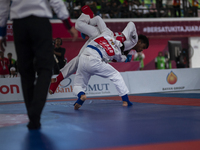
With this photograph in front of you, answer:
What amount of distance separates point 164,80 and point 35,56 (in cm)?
633

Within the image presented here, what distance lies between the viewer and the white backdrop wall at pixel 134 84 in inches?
292

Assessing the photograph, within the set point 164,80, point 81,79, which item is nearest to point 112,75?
point 81,79

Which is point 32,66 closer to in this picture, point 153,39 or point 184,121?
point 184,121

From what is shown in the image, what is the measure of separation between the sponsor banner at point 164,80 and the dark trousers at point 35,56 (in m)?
5.59

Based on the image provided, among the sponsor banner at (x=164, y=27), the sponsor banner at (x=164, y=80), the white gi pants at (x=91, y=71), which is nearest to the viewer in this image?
the white gi pants at (x=91, y=71)

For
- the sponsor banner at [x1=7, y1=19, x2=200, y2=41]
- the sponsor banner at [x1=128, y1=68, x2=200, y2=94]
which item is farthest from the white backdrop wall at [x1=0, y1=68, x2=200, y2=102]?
the sponsor banner at [x1=7, y1=19, x2=200, y2=41]

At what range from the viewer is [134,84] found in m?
8.04

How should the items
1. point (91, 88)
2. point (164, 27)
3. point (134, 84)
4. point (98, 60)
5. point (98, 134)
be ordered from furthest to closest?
point (164, 27) → point (134, 84) → point (91, 88) → point (98, 60) → point (98, 134)

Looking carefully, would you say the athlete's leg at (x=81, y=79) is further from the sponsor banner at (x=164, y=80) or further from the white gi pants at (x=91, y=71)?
the sponsor banner at (x=164, y=80)

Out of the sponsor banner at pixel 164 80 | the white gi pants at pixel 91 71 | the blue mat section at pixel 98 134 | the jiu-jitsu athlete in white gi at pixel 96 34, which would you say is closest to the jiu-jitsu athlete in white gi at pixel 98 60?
the white gi pants at pixel 91 71

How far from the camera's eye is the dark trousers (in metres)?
2.44

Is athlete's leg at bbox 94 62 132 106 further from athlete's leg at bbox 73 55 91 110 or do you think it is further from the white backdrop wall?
the white backdrop wall

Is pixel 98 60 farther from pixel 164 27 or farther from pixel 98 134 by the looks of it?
pixel 164 27

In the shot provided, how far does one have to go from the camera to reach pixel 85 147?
1.76 metres
